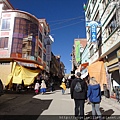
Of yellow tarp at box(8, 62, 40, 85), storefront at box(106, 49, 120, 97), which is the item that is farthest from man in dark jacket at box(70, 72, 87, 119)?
yellow tarp at box(8, 62, 40, 85)

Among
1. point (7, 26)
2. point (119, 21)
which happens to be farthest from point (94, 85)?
point (7, 26)

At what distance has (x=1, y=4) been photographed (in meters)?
24.9

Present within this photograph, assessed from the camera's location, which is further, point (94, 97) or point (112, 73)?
point (112, 73)

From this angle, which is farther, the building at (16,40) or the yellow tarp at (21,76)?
the building at (16,40)

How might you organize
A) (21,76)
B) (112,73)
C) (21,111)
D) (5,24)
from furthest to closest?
(5,24) → (21,76) → (112,73) → (21,111)

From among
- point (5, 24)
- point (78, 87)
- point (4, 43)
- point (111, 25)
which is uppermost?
point (5, 24)

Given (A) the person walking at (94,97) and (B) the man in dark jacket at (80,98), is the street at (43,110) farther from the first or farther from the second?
(A) the person walking at (94,97)

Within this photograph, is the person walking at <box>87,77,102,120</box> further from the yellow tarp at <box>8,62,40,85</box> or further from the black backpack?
the yellow tarp at <box>8,62,40,85</box>

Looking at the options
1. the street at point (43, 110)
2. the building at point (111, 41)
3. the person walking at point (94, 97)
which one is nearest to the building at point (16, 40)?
the building at point (111, 41)

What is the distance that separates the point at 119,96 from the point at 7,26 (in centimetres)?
1982

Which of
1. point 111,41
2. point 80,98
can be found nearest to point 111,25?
point 111,41

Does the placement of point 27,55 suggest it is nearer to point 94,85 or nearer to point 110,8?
point 110,8

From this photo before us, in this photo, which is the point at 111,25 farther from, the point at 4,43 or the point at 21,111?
the point at 4,43

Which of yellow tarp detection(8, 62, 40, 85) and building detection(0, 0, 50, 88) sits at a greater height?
building detection(0, 0, 50, 88)
